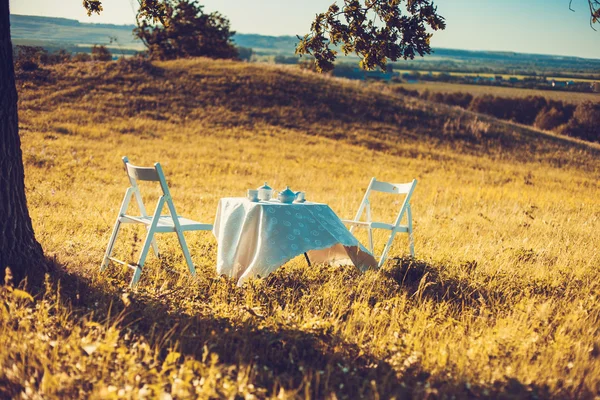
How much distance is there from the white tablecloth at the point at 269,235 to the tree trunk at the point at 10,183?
6.03 ft

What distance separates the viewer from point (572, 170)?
28078 millimetres

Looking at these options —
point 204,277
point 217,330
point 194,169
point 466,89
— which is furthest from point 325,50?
point 466,89

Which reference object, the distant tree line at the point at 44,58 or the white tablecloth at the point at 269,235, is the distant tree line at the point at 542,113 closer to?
the distant tree line at the point at 44,58

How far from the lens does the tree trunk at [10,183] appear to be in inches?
204

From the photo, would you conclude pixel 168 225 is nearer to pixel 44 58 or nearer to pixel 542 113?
pixel 44 58

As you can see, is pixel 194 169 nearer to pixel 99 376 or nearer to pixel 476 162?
pixel 476 162

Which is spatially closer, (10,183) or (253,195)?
(10,183)

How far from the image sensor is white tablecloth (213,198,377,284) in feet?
19.2

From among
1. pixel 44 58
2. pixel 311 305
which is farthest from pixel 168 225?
pixel 44 58

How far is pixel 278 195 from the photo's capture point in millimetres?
6648

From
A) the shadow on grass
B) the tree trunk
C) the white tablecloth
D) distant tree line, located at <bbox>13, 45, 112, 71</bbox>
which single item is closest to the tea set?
the white tablecloth

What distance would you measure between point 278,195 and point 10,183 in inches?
106

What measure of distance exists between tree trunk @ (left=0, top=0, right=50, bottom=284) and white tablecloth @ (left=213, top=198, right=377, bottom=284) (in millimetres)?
1837

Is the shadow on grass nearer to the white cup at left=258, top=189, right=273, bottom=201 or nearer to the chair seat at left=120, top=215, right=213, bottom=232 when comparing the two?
the chair seat at left=120, top=215, right=213, bottom=232
